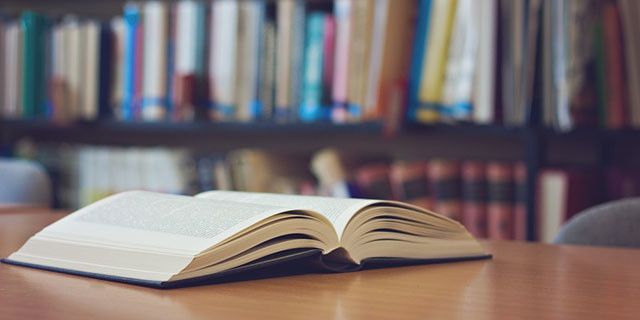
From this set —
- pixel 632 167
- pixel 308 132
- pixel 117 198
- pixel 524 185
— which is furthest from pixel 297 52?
pixel 117 198

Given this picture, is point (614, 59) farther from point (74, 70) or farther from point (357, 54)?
point (74, 70)

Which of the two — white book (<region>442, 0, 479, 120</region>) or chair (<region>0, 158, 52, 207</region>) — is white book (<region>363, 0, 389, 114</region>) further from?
chair (<region>0, 158, 52, 207</region>)

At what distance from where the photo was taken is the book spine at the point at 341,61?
208cm

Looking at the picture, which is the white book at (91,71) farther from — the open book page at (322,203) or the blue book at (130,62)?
the open book page at (322,203)

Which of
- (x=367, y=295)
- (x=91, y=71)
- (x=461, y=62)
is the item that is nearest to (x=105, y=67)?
(x=91, y=71)

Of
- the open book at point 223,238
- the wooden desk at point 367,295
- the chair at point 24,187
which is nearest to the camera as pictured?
the wooden desk at point 367,295

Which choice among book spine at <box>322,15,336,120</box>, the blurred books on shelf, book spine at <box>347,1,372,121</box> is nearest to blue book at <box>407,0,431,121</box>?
the blurred books on shelf

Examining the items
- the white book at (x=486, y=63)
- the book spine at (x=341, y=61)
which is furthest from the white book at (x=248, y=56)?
the white book at (x=486, y=63)

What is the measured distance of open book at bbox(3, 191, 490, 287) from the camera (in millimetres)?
676

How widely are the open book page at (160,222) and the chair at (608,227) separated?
1.79ft

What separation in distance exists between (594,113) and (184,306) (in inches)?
56.6

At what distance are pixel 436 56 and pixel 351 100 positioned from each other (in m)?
0.24

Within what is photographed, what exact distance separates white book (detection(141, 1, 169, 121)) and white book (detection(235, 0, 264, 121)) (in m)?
0.24

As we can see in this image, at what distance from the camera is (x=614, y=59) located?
5.96 feet
